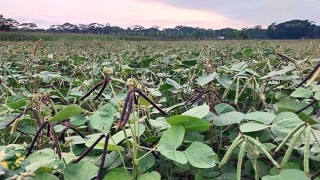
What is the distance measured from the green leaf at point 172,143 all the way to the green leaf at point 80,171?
0.14 m

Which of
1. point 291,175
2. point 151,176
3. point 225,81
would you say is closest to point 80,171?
point 151,176

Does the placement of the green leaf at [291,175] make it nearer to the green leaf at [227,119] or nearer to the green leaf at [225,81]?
the green leaf at [227,119]

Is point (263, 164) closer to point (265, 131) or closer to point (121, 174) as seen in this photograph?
point (265, 131)

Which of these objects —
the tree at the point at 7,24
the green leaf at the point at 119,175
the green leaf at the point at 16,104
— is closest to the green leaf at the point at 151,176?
the green leaf at the point at 119,175

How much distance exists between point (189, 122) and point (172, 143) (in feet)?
0.24

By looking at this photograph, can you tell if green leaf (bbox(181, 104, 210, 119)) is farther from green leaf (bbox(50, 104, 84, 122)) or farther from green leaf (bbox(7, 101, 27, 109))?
green leaf (bbox(7, 101, 27, 109))

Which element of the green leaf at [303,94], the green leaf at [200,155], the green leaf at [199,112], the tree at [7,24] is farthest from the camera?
the tree at [7,24]

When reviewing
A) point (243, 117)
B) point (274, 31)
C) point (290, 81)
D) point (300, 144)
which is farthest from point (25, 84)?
point (274, 31)

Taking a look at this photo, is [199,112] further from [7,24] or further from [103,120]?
[7,24]

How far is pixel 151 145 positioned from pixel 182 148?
75 mm

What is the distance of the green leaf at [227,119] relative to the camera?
0.92 meters

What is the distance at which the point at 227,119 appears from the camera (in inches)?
36.7

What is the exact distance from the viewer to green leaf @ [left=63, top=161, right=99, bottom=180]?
780mm

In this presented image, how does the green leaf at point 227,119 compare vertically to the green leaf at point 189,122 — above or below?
below
